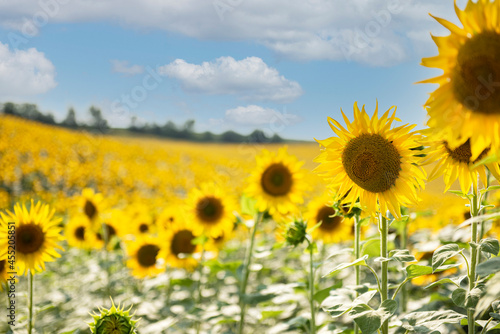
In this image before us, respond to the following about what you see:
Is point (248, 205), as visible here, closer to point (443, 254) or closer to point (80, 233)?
point (443, 254)

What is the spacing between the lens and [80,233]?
4.62 m

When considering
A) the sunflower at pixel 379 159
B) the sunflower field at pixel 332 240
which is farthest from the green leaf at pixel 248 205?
the sunflower at pixel 379 159

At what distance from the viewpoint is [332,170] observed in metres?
1.68

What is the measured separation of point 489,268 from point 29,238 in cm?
240

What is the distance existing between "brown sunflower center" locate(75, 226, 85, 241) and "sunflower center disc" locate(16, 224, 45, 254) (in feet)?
7.35

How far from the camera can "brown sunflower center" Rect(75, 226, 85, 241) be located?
15.1 ft

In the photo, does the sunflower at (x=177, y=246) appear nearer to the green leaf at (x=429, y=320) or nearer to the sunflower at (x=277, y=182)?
the sunflower at (x=277, y=182)

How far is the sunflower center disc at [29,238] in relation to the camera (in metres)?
2.37

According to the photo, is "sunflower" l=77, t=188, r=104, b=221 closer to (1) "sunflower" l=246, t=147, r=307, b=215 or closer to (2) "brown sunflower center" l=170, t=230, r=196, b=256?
(2) "brown sunflower center" l=170, t=230, r=196, b=256

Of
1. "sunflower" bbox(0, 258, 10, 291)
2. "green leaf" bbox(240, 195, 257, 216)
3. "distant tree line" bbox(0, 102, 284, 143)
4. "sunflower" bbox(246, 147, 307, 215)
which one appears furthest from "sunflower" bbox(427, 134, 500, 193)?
"distant tree line" bbox(0, 102, 284, 143)

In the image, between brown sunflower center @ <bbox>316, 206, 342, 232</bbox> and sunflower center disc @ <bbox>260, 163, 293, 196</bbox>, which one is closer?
sunflower center disc @ <bbox>260, 163, 293, 196</bbox>

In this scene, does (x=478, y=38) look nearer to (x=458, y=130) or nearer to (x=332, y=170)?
(x=458, y=130)

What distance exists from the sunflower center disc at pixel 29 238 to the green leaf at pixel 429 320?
2.08 m

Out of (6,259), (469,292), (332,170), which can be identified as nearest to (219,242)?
(6,259)
